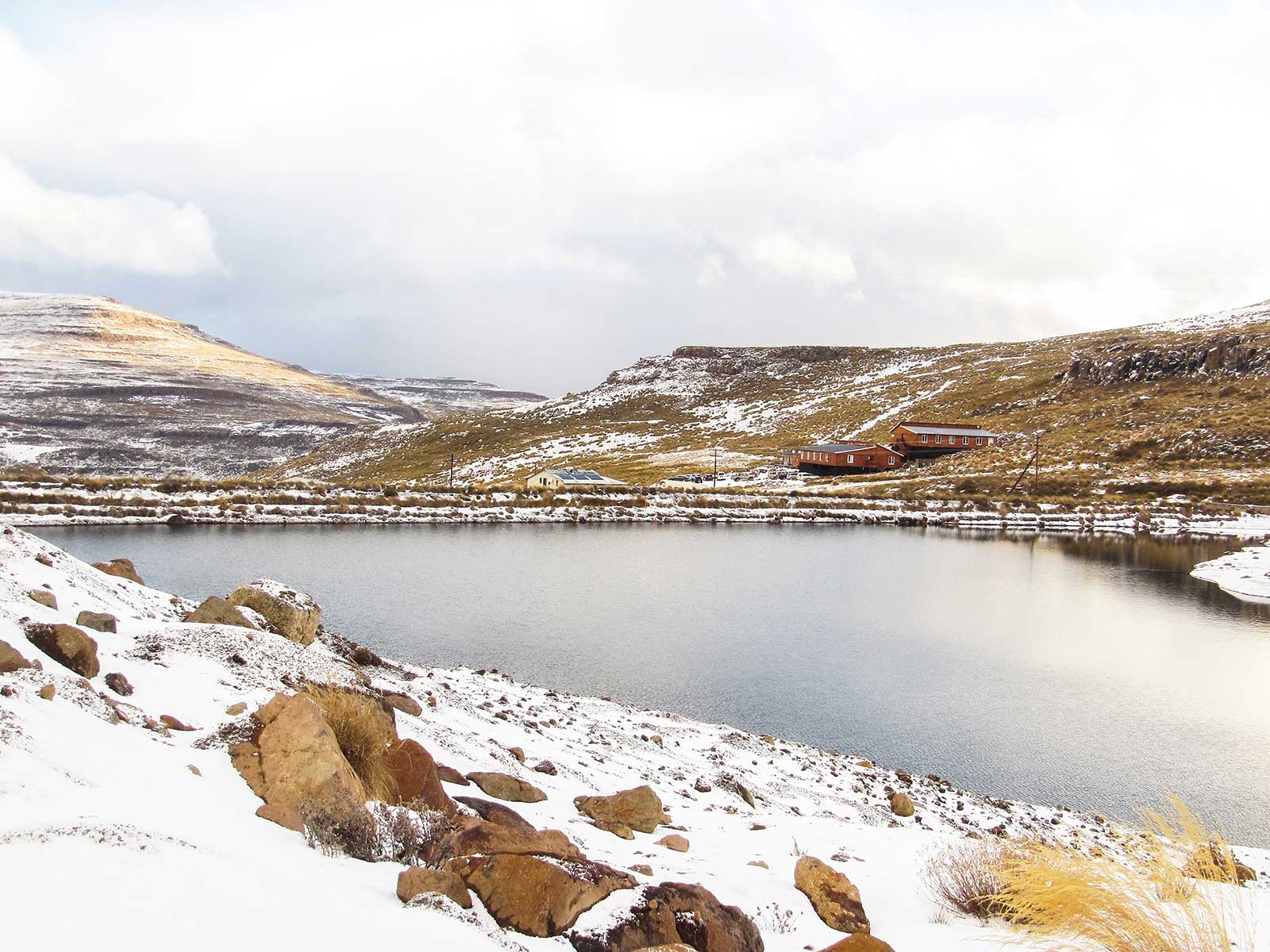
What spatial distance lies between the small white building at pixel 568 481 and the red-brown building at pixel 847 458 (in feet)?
98.0

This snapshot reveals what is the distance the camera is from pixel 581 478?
77.2m

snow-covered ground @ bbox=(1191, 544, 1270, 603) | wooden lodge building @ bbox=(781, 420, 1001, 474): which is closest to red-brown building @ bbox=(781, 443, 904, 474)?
wooden lodge building @ bbox=(781, 420, 1001, 474)

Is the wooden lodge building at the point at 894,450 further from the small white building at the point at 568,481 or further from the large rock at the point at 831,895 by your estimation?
the large rock at the point at 831,895

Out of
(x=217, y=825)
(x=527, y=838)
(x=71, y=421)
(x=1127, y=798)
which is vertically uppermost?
(x=71, y=421)

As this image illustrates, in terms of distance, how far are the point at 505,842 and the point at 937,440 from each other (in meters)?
102

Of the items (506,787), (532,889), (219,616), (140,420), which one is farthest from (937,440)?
(140,420)

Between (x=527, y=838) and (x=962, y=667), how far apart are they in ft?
62.3

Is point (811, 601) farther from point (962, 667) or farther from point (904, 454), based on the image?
point (904, 454)

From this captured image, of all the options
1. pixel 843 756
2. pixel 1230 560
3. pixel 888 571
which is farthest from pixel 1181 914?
pixel 1230 560

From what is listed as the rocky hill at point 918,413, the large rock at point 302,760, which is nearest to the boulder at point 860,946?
the large rock at point 302,760

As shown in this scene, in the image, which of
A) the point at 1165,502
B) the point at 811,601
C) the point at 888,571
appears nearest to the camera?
the point at 811,601

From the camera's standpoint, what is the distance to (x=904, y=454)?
328 ft

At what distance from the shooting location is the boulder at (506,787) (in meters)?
8.62

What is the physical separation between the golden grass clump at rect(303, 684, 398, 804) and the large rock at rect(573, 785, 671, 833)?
239 cm
